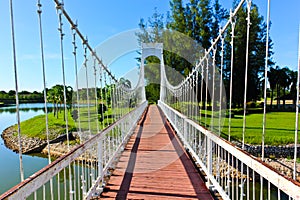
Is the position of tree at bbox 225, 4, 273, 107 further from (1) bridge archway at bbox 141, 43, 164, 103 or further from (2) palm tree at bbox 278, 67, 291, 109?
(1) bridge archway at bbox 141, 43, 164, 103

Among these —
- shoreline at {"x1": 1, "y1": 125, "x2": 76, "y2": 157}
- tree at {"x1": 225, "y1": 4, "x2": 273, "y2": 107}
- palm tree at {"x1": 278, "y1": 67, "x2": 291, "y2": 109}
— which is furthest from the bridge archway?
palm tree at {"x1": 278, "y1": 67, "x2": 291, "y2": 109}

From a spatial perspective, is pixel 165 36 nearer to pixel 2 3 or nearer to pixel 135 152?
pixel 135 152

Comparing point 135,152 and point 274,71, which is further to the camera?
point 274,71

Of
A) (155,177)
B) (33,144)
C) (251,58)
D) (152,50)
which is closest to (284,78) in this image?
(251,58)

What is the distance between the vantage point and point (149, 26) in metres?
19.8

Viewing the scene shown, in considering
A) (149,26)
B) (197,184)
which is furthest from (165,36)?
(197,184)

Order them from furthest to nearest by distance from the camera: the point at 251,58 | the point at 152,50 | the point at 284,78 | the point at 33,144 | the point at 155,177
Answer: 1. the point at 284,78
2. the point at 152,50
3. the point at 251,58
4. the point at 33,144
5. the point at 155,177

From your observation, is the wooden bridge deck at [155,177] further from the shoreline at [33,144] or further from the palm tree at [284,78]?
the palm tree at [284,78]

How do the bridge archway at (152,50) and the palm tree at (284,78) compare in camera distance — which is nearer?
the bridge archway at (152,50)

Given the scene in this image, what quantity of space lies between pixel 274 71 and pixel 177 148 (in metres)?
19.9

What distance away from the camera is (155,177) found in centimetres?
272

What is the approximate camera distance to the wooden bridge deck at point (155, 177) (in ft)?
7.36

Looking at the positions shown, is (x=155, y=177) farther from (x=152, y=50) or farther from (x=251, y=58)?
(x=152, y=50)

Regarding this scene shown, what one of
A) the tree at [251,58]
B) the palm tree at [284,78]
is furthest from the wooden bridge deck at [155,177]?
the palm tree at [284,78]
